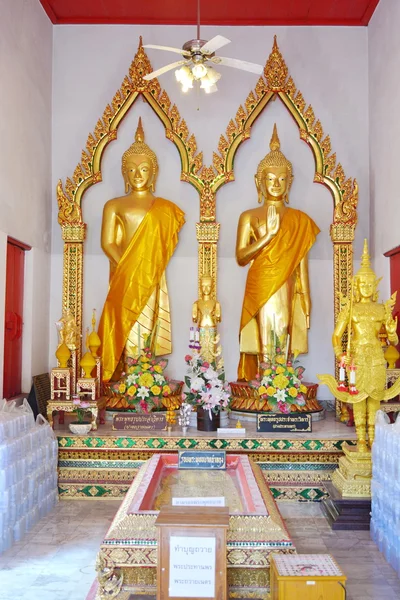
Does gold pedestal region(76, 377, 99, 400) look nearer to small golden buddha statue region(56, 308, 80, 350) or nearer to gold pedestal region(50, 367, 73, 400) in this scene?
gold pedestal region(50, 367, 73, 400)

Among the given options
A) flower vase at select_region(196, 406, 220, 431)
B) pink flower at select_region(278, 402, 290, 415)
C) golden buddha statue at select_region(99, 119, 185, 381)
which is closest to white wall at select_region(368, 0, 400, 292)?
pink flower at select_region(278, 402, 290, 415)

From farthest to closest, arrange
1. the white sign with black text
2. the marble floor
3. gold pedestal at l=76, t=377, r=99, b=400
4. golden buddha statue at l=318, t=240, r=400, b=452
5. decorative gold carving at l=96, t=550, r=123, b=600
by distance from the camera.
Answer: gold pedestal at l=76, t=377, r=99, b=400
golden buddha statue at l=318, t=240, r=400, b=452
the marble floor
the white sign with black text
decorative gold carving at l=96, t=550, r=123, b=600

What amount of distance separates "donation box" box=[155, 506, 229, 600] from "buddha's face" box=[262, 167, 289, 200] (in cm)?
441

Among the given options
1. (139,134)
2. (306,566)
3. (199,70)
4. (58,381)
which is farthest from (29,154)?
(306,566)

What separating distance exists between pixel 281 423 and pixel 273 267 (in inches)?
68.1

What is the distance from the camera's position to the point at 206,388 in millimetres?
5105

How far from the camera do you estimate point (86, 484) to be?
187 inches

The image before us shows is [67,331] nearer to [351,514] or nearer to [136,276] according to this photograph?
[136,276]

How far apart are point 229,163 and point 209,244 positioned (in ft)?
2.94

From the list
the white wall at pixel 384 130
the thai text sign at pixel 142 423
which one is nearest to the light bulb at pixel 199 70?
the white wall at pixel 384 130

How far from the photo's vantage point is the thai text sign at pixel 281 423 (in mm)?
4949

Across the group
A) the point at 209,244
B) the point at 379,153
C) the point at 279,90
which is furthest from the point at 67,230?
the point at 379,153

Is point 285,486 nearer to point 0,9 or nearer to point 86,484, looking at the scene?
point 86,484

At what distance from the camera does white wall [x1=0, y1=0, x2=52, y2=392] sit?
5.10 meters
